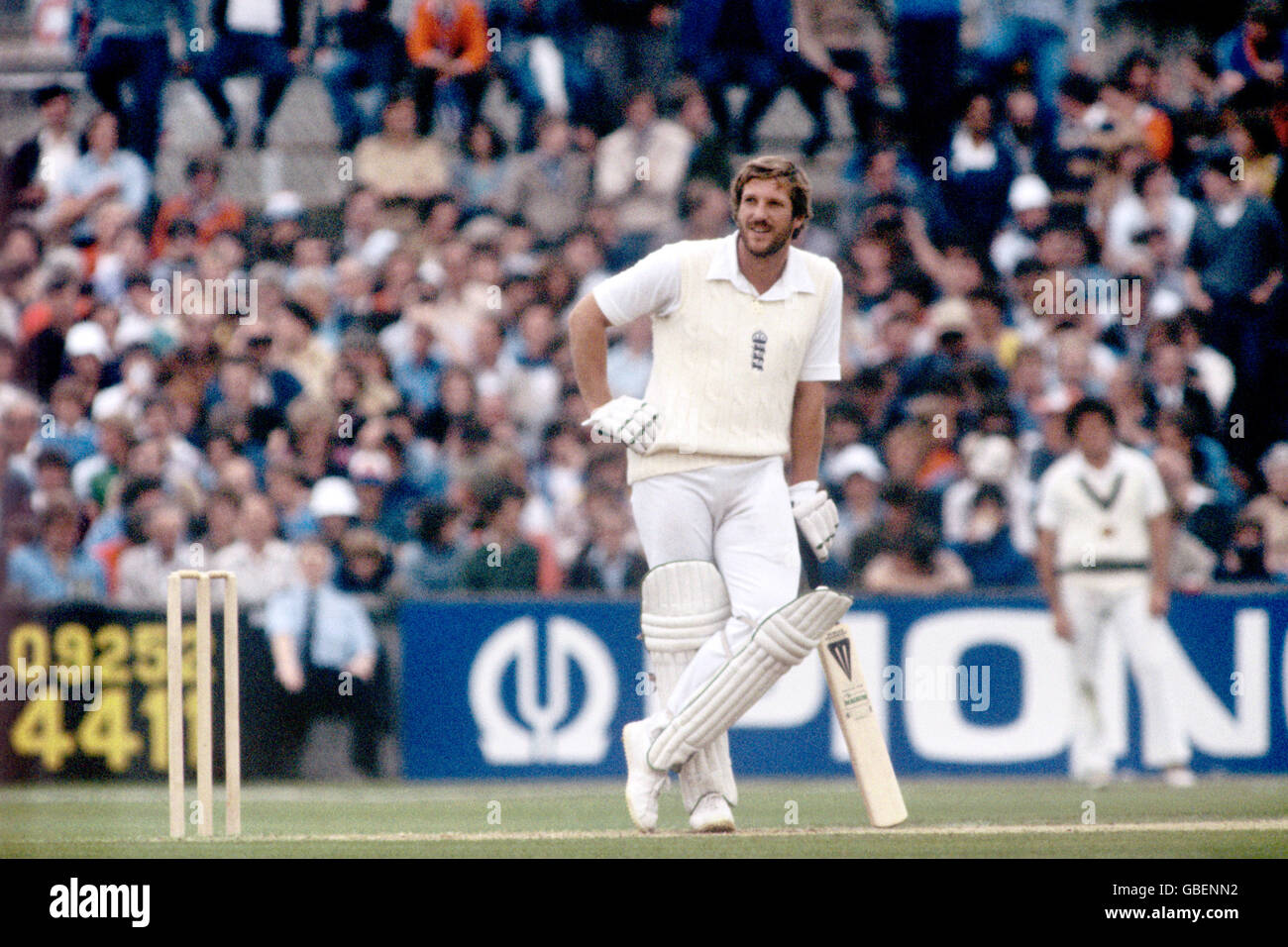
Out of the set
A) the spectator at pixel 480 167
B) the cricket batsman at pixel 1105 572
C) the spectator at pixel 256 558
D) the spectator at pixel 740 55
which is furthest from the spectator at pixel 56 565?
the spectator at pixel 740 55

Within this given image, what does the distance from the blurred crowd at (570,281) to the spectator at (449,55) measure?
2 cm

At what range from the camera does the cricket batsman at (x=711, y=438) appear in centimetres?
725

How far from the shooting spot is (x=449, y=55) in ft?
47.2

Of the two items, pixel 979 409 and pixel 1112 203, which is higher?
pixel 1112 203

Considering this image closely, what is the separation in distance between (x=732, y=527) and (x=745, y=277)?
816 mm

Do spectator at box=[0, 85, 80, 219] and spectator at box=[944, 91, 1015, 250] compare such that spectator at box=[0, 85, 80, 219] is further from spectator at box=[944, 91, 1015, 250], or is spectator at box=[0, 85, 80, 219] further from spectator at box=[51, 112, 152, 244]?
spectator at box=[944, 91, 1015, 250]

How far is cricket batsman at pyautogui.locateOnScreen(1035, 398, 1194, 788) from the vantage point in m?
10.8

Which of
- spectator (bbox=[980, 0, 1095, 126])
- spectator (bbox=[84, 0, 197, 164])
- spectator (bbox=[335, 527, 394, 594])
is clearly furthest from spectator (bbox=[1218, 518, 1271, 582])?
spectator (bbox=[84, 0, 197, 164])

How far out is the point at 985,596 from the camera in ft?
37.0

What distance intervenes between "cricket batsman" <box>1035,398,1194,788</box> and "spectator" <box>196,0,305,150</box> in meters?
6.26
